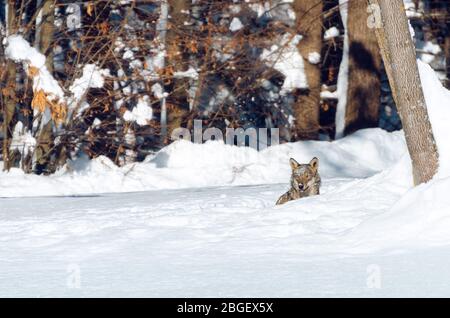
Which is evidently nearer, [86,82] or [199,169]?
[86,82]

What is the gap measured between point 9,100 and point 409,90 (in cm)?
1103

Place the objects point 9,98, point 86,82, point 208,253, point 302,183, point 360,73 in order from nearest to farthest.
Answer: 1. point 208,253
2. point 302,183
3. point 86,82
4. point 9,98
5. point 360,73

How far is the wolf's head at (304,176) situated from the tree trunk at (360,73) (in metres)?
10.6

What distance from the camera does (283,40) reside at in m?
25.3

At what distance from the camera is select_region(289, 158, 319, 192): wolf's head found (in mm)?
15180

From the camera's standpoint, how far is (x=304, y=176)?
50.2 ft

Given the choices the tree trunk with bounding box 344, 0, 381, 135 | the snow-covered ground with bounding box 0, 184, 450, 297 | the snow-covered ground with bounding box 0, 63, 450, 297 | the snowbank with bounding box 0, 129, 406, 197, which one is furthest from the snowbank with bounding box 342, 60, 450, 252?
the tree trunk with bounding box 344, 0, 381, 135

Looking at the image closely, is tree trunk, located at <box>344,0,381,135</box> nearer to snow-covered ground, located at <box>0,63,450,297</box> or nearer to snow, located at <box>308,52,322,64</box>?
snow, located at <box>308,52,322,64</box>

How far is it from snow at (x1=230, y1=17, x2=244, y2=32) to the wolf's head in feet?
31.8

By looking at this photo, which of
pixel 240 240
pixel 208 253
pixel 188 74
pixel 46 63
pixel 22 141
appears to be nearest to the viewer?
pixel 208 253

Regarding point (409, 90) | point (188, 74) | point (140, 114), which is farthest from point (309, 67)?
point (409, 90)

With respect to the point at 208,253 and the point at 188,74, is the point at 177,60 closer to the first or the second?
the point at 188,74

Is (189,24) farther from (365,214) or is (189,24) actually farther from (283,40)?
(365,214)

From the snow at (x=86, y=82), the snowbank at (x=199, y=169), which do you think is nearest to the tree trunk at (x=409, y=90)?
the snowbank at (x=199, y=169)
